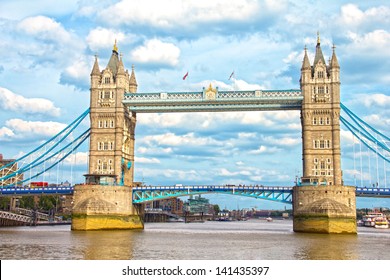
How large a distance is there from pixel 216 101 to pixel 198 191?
1576 cm

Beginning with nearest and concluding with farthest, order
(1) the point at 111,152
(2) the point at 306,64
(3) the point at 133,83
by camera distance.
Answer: (2) the point at 306,64 < (1) the point at 111,152 < (3) the point at 133,83

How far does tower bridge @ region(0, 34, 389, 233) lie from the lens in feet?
271

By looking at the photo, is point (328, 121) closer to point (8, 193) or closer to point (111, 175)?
point (111, 175)

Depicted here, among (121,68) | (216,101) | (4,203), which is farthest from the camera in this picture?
(4,203)

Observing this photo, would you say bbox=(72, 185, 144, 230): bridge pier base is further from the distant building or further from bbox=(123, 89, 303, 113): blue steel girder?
bbox=(123, 89, 303, 113): blue steel girder

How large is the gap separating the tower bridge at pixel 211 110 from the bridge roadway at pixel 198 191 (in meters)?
0.17

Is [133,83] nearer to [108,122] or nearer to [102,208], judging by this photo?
[108,122]

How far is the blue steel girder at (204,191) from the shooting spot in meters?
90.4

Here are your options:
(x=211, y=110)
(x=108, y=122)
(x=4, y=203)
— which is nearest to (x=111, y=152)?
(x=108, y=122)

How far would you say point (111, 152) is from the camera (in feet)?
312

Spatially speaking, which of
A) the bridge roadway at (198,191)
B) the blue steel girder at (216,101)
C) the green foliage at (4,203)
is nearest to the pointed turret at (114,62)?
the blue steel girder at (216,101)

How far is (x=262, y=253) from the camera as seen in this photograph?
159 feet

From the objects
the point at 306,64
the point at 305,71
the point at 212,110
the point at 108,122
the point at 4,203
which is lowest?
the point at 4,203

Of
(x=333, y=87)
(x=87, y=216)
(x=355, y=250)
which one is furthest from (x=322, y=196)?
(x=87, y=216)
